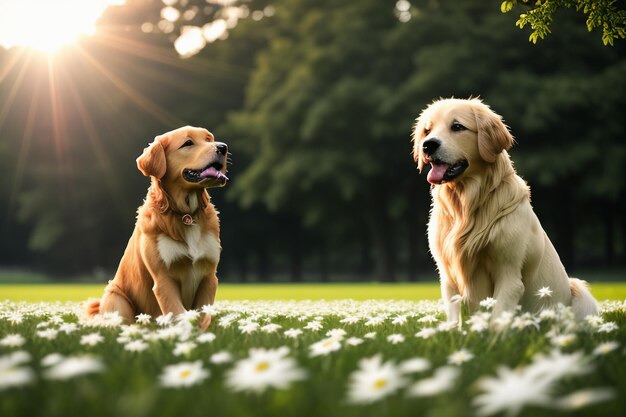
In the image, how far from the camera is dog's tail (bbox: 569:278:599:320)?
20.2 feet

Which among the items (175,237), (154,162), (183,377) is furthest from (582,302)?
(183,377)

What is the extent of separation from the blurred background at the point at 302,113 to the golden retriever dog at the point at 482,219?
20276mm

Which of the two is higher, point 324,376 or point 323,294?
point 324,376

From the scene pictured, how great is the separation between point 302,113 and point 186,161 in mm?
22409

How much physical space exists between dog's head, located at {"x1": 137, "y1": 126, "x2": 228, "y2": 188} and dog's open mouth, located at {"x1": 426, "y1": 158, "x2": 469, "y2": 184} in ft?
6.88

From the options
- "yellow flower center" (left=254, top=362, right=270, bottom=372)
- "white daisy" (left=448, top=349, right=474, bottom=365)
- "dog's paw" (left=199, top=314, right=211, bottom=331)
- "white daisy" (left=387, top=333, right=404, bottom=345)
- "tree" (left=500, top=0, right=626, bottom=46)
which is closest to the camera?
"yellow flower center" (left=254, top=362, right=270, bottom=372)

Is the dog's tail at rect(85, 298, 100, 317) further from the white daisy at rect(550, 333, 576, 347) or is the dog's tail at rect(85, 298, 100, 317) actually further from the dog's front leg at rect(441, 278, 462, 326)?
the white daisy at rect(550, 333, 576, 347)

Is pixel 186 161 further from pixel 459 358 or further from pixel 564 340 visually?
pixel 564 340

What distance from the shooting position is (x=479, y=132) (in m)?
5.81

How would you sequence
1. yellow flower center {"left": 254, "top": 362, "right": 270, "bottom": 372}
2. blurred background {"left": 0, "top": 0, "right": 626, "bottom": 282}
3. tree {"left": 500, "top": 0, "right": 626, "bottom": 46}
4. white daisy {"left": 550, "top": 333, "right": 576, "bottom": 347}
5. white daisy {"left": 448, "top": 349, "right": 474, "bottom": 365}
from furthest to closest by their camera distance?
blurred background {"left": 0, "top": 0, "right": 626, "bottom": 282} → tree {"left": 500, "top": 0, "right": 626, "bottom": 46} → white daisy {"left": 550, "top": 333, "right": 576, "bottom": 347} → white daisy {"left": 448, "top": 349, "right": 474, "bottom": 365} → yellow flower center {"left": 254, "top": 362, "right": 270, "bottom": 372}

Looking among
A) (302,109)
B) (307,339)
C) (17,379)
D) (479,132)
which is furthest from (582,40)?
(17,379)

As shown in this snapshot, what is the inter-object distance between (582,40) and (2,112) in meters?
30.1

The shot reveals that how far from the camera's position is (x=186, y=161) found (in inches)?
264

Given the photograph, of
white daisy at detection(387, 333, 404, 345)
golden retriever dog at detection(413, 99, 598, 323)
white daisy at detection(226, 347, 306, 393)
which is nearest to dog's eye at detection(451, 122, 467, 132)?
golden retriever dog at detection(413, 99, 598, 323)
